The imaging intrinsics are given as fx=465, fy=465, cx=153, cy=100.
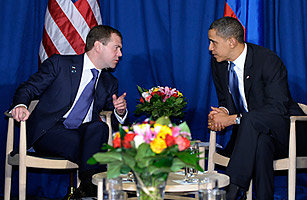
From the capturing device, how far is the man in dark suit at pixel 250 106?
3139mm

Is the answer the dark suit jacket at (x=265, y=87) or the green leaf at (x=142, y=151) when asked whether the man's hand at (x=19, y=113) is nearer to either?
the dark suit jacket at (x=265, y=87)

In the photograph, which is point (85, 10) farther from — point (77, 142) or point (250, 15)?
point (250, 15)

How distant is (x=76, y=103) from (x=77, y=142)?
1.28 feet

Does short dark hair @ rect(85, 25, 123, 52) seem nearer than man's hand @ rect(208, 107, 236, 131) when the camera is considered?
No

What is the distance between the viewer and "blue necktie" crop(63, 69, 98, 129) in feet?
12.3

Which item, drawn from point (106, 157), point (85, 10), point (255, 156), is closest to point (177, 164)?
point (106, 157)

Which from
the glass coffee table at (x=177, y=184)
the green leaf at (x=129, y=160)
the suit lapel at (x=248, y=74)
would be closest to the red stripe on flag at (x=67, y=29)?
the suit lapel at (x=248, y=74)

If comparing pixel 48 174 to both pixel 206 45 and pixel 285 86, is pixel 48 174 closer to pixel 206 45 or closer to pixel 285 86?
pixel 206 45

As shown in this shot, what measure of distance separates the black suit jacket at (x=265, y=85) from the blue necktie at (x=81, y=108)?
1.13 metres

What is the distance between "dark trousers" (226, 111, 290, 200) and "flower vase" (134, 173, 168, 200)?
1335 mm

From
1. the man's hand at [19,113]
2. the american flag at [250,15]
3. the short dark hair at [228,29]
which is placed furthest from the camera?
the american flag at [250,15]

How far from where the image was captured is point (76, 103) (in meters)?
3.80

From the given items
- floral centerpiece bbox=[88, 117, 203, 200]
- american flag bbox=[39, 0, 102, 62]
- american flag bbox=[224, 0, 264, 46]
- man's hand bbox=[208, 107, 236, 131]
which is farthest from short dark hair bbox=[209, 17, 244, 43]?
floral centerpiece bbox=[88, 117, 203, 200]

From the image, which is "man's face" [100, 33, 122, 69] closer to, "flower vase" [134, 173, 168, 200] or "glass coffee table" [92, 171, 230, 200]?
"glass coffee table" [92, 171, 230, 200]
